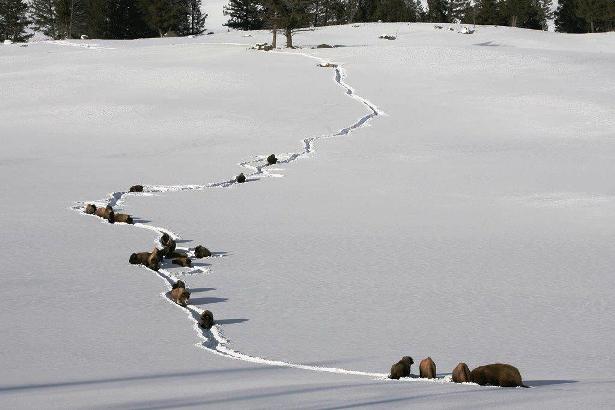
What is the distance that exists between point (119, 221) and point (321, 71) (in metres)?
19.9

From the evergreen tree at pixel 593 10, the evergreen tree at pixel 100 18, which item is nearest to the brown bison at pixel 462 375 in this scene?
the evergreen tree at pixel 100 18

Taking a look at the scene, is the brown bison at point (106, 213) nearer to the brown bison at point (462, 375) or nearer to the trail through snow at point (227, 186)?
the trail through snow at point (227, 186)

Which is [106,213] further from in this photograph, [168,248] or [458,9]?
[458,9]

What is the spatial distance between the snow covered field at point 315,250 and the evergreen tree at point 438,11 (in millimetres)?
71529

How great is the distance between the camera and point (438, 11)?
89875 mm

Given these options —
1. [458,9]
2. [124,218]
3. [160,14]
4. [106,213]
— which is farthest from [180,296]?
[458,9]

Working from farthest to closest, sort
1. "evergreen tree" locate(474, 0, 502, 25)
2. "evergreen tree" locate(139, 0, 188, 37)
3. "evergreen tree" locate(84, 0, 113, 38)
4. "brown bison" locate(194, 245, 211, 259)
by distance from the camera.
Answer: "evergreen tree" locate(474, 0, 502, 25) < "evergreen tree" locate(84, 0, 113, 38) < "evergreen tree" locate(139, 0, 188, 37) < "brown bison" locate(194, 245, 211, 259)

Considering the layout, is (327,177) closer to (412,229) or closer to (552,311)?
(412,229)

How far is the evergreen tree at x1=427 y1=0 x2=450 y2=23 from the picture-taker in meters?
90.1

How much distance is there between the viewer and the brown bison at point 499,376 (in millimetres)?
3977

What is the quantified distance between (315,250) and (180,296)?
2.05m

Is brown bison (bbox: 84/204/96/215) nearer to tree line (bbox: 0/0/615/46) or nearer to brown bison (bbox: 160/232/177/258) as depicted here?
brown bison (bbox: 160/232/177/258)

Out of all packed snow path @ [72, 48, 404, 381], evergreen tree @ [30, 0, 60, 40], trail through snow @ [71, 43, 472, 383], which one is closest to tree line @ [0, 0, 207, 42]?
evergreen tree @ [30, 0, 60, 40]

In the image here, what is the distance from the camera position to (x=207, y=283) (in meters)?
6.39
